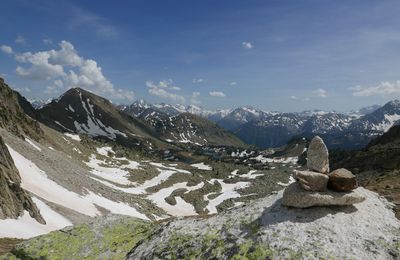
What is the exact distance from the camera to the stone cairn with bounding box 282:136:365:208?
523 inches

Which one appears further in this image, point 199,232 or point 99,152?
point 99,152

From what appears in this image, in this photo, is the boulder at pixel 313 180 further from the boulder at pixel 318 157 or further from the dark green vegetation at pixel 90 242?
the dark green vegetation at pixel 90 242

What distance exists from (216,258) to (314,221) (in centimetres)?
385

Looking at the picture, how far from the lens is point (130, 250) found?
1492 cm

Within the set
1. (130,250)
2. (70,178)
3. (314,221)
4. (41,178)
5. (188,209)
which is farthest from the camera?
(188,209)

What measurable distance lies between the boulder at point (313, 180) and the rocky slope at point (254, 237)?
873 mm

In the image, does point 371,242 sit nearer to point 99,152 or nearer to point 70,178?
point 70,178

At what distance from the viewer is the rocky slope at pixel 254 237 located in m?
11.6

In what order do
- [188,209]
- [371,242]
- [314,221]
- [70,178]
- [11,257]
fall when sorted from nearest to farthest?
[371,242] < [314,221] < [11,257] < [70,178] < [188,209]

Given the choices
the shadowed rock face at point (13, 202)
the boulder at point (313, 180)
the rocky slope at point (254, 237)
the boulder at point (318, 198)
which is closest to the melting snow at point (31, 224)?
the shadowed rock face at point (13, 202)

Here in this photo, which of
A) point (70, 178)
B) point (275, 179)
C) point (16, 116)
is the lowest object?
point (275, 179)

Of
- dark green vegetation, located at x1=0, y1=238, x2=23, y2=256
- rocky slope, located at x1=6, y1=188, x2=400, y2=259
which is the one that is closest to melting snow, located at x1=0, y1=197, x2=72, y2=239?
dark green vegetation, located at x1=0, y1=238, x2=23, y2=256

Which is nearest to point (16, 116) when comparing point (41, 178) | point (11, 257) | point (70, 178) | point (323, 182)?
point (70, 178)

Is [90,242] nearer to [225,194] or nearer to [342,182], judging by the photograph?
[342,182]
